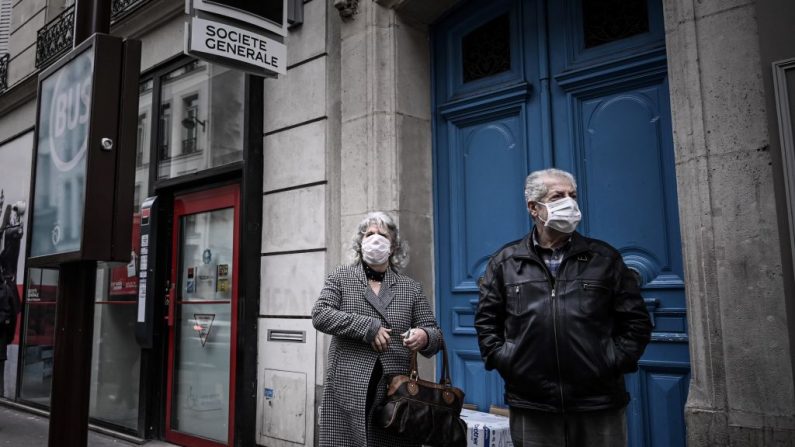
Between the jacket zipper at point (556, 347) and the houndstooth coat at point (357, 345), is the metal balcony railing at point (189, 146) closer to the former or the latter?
the houndstooth coat at point (357, 345)

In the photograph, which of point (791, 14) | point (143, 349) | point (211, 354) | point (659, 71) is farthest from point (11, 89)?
point (791, 14)

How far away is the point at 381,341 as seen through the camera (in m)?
3.41

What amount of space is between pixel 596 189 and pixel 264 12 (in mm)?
2859

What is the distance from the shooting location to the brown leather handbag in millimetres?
3326

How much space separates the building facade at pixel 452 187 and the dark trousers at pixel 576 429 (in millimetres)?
657

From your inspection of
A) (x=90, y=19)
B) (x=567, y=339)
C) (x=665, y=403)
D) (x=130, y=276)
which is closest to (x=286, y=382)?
(x=130, y=276)

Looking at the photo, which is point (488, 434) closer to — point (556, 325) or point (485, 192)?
point (556, 325)

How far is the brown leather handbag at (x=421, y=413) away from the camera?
333 cm

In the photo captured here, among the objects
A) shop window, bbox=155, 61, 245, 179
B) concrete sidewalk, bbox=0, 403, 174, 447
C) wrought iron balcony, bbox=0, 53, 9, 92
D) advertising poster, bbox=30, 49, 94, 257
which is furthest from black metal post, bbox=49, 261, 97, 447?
wrought iron balcony, bbox=0, 53, 9, 92

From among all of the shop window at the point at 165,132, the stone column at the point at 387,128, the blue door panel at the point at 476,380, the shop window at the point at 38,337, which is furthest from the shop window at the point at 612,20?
the shop window at the point at 38,337

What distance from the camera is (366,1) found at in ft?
17.9

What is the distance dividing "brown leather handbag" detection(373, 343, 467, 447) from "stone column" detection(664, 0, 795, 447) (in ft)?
4.03

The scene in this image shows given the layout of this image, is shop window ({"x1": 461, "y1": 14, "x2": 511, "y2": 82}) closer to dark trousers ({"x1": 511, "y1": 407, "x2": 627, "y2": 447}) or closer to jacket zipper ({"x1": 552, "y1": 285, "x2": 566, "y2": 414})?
jacket zipper ({"x1": 552, "y1": 285, "x2": 566, "y2": 414})

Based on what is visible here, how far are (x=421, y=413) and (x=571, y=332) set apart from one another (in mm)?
940
